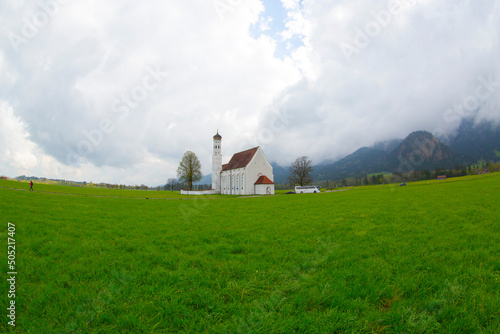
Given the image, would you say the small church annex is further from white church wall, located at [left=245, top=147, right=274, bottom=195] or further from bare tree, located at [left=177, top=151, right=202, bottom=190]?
bare tree, located at [left=177, top=151, right=202, bottom=190]

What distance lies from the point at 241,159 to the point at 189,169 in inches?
786

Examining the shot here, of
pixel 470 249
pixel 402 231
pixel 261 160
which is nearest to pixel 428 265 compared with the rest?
pixel 470 249

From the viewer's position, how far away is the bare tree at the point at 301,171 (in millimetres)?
85750

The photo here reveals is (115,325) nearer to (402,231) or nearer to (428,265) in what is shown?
(428,265)

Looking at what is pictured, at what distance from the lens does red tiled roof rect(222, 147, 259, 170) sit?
6762cm

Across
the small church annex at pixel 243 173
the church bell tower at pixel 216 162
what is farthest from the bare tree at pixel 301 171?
the church bell tower at pixel 216 162

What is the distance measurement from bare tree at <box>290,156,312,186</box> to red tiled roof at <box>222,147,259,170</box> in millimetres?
24071

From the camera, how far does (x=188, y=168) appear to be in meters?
78.0

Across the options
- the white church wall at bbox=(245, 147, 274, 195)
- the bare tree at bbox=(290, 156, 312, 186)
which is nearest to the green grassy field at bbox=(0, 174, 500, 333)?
the white church wall at bbox=(245, 147, 274, 195)

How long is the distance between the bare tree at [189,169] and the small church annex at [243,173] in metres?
6.74

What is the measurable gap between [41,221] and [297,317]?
41.3 feet

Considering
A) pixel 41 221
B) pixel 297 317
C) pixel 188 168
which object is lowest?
pixel 297 317

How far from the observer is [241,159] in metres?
71.8

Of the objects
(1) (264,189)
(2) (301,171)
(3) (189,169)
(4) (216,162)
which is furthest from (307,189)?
(3) (189,169)
